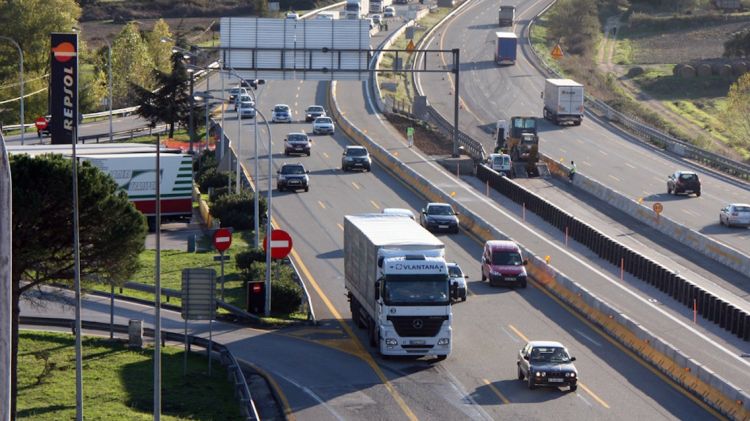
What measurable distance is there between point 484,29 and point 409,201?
293 ft

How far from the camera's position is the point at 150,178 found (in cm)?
6600

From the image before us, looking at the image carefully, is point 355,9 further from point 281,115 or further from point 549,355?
point 549,355

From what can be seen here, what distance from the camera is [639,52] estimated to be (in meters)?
156

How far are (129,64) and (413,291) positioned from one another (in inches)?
3565

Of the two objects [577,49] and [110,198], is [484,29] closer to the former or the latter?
[577,49]

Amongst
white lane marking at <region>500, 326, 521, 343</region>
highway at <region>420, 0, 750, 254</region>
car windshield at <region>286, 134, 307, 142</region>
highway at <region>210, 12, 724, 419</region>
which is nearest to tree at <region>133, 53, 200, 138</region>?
car windshield at <region>286, 134, 307, 142</region>

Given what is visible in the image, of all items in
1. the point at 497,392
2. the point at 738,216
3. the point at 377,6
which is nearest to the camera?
the point at 497,392

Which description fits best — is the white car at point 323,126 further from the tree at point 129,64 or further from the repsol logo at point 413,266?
the repsol logo at point 413,266

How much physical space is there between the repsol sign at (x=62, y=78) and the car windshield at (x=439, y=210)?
66.5ft

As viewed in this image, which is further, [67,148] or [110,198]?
[67,148]

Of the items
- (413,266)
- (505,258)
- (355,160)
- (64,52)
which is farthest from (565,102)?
(413,266)

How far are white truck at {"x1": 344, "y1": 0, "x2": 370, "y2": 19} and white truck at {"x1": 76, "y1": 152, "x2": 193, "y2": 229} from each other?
94.2 meters

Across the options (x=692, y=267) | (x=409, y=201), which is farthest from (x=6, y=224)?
(x=409, y=201)

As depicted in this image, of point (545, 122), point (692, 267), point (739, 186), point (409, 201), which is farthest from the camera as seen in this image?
point (545, 122)
